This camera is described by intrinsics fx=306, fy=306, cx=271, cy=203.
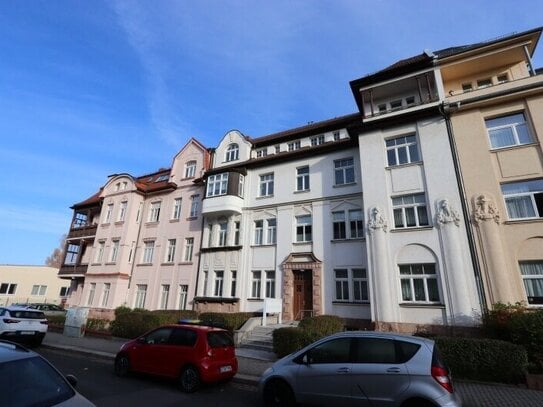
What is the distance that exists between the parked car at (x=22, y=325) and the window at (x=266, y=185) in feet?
47.2

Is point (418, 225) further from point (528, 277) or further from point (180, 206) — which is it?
point (180, 206)

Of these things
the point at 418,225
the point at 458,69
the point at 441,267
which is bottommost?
the point at 441,267

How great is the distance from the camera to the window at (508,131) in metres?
14.6

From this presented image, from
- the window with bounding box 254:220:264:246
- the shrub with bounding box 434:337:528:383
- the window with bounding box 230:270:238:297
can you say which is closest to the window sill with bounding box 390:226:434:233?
the shrub with bounding box 434:337:528:383

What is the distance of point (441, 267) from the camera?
14.1 m

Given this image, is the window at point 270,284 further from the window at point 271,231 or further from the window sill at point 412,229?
the window sill at point 412,229

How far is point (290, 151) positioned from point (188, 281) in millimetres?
12418

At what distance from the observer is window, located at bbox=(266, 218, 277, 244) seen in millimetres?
20688

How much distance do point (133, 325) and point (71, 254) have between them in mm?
20321

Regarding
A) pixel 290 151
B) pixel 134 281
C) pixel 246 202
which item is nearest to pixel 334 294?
pixel 246 202

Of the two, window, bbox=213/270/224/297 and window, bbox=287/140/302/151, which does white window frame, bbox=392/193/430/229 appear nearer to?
window, bbox=287/140/302/151

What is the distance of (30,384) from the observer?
12.1 ft

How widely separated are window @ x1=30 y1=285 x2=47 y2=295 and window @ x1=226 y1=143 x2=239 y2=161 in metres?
43.4

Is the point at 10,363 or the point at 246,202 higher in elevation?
Answer: the point at 246,202
